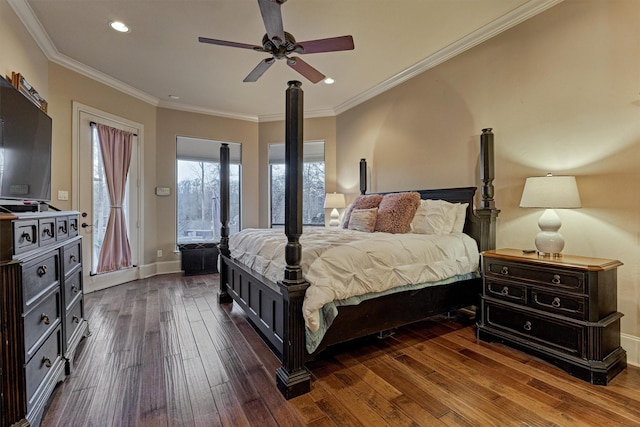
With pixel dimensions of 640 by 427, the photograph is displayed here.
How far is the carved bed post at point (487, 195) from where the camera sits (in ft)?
9.55

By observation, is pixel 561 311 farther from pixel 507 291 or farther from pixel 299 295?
pixel 299 295

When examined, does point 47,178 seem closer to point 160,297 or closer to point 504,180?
point 160,297

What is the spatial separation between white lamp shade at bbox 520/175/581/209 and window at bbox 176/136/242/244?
4.89 meters

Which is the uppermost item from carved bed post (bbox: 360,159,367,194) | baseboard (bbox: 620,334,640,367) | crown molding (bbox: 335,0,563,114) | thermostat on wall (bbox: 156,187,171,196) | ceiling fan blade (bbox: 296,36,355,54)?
crown molding (bbox: 335,0,563,114)

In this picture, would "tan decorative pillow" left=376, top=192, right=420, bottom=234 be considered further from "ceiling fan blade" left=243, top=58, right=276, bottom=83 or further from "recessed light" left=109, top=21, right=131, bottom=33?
"recessed light" left=109, top=21, right=131, bottom=33

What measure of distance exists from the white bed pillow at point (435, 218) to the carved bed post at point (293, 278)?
1.67 metres

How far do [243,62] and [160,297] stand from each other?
3.14 metres

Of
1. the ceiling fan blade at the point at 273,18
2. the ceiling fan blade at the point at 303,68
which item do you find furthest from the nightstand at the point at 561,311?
Answer: the ceiling fan blade at the point at 273,18

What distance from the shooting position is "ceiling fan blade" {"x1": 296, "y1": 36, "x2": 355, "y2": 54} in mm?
2385

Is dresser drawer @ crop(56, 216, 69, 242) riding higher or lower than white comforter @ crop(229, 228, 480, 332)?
higher

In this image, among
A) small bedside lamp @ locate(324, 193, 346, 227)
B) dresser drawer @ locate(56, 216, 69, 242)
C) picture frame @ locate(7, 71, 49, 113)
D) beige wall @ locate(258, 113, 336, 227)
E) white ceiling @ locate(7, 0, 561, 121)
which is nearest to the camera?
dresser drawer @ locate(56, 216, 69, 242)

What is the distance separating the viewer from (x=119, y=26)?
9.61ft

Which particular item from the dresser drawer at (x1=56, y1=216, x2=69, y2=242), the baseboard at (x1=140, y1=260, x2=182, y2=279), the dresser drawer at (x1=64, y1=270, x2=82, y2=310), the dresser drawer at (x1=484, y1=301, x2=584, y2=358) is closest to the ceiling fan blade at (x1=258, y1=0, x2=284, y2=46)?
the dresser drawer at (x1=56, y1=216, x2=69, y2=242)

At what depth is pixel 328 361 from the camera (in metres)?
2.27
